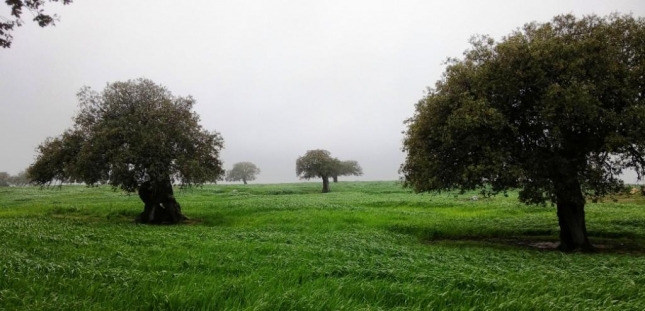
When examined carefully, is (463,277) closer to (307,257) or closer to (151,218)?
(307,257)

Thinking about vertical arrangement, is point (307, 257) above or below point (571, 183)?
below

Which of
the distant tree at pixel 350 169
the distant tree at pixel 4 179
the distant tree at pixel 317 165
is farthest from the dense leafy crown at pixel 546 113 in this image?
the distant tree at pixel 4 179

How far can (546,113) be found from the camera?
18531 millimetres

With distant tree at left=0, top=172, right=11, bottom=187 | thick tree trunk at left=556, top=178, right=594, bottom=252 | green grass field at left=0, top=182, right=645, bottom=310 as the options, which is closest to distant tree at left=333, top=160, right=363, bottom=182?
thick tree trunk at left=556, top=178, right=594, bottom=252

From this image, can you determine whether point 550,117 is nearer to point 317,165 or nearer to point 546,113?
point 546,113

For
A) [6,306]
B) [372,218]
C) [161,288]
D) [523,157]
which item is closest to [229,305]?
[161,288]

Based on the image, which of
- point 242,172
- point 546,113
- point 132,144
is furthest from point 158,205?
point 242,172

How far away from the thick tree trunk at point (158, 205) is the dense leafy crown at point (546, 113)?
21.6 meters

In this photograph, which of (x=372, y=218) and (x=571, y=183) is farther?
(x=372, y=218)

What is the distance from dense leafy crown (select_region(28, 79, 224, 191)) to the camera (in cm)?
2805

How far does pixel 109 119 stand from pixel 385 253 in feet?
83.3

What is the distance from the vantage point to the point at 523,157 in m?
19.8

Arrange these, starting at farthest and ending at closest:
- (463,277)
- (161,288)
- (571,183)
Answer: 1. (571,183)
2. (463,277)
3. (161,288)

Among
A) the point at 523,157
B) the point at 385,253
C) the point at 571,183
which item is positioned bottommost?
the point at 385,253
